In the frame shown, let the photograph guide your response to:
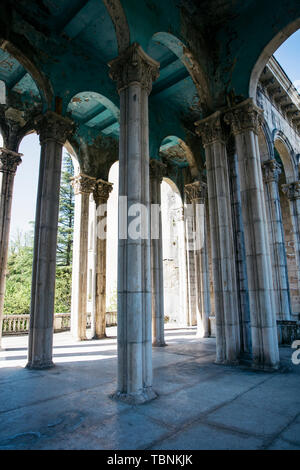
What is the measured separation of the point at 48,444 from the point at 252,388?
340cm

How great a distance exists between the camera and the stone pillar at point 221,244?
6.91m

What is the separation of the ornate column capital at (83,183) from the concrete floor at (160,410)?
25.0 feet

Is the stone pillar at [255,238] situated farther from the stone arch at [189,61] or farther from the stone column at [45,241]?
the stone column at [45,241]

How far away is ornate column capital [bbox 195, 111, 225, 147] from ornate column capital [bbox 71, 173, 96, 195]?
19.9ft

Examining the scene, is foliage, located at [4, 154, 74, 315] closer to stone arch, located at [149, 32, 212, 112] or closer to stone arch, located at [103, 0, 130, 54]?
stone arch, located at [149, 32, 212, 112]

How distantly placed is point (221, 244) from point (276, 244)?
548 cm

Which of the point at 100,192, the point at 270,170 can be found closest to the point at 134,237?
the point at 100,192

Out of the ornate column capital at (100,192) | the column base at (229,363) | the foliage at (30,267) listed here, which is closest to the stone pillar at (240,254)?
the column base at (229,363)

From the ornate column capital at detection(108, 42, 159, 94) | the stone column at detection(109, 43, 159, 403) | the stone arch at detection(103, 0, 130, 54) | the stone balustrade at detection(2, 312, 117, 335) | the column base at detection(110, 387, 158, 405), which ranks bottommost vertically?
the column base at detection(110, 387, 158, 405)

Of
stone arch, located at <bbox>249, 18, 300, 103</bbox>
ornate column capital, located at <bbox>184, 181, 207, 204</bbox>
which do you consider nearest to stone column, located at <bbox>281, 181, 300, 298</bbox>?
ornate column capital, located at <bbox>184, 181, 207, 204</bbox>

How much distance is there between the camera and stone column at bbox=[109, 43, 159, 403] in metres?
4.50

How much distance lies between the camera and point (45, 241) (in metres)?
7.38

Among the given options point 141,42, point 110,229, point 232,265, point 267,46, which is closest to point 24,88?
point 141,42

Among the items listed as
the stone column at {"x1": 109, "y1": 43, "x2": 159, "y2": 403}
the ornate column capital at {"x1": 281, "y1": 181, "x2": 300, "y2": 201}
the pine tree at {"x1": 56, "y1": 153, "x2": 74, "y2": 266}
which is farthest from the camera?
the pine tree at {"x1": 56, "y1": 153, "x2": 74, "y2": 266}
